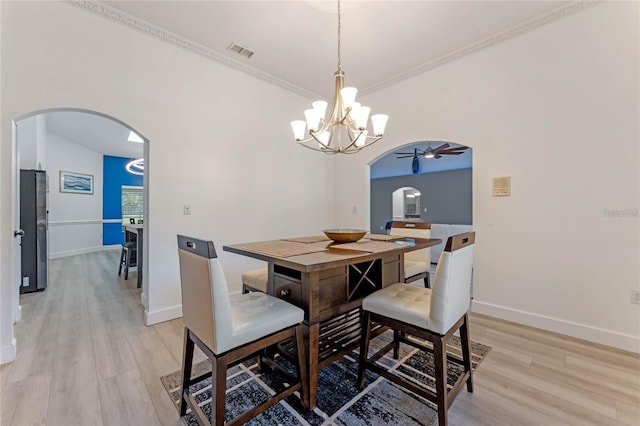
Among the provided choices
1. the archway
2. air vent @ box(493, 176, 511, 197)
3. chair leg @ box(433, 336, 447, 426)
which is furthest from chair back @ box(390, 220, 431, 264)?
the archway

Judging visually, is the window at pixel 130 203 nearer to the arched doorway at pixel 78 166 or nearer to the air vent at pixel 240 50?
the arched doorway at pixel 78 166

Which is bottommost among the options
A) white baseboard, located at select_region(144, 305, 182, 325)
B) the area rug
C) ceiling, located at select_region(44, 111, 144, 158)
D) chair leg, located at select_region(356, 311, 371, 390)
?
the area rug

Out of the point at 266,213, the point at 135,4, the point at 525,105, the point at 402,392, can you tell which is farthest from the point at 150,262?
the point at 525,105

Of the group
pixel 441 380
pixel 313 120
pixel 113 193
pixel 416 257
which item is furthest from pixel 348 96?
pixel 113 193

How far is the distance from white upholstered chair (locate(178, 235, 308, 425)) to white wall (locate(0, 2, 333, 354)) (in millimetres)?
1672

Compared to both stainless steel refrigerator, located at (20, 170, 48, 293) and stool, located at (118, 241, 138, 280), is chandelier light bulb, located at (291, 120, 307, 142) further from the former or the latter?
stainless steel refrigerator, located at (20, 170, 48, 293)

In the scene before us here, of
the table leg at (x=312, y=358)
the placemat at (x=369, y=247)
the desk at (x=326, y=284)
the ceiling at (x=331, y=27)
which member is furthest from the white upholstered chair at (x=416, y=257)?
the ceiling at (x=331, y=27)

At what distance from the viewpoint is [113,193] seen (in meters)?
7.87

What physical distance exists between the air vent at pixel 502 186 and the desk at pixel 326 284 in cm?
121

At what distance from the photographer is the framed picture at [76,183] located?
21.8 feet

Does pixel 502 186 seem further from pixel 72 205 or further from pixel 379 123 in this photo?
pixel 72 205

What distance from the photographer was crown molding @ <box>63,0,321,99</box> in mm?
2443

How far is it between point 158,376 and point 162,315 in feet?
3.51

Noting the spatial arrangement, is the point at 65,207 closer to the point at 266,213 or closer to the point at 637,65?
the point at 266,213
